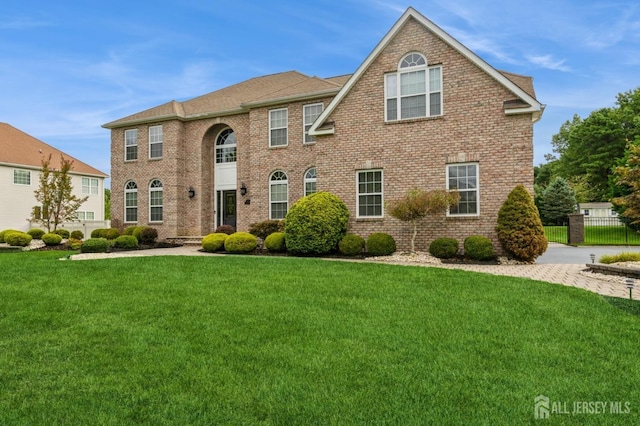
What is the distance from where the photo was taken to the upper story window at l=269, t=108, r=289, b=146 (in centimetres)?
1855

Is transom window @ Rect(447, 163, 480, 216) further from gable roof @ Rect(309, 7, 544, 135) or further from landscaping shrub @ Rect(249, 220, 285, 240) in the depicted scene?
landscaping shrub @ Rect(249, 220, 285, 240)

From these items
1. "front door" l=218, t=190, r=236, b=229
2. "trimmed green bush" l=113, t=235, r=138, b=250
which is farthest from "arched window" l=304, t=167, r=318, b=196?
"trimmed green bush" l=113, t=235, r=138, b=250

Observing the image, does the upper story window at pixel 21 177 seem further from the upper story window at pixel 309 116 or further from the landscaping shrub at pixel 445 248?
the landscaping shrub at pixel 445 248

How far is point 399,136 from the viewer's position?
46.1ft

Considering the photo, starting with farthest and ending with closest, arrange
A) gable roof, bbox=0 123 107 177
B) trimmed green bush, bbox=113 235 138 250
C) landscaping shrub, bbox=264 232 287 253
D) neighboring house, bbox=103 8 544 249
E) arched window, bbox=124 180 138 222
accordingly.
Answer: gable roof, bbox=0 123 107 177
arched window, bbox=124 180 138 222
trimmed green bush, bbox=113 235 138 250
landscaping shrub, bbox=264 232 287 253
neighboring house, bbox=103 8 544 249

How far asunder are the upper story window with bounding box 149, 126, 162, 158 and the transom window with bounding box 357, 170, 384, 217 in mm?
12031

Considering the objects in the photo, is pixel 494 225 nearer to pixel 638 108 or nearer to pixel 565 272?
pixel 565 272

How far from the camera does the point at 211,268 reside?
389 inches

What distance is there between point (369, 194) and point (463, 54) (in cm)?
553

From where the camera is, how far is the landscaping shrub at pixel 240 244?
1555 centimetres

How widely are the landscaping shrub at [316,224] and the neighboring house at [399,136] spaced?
2.60ft

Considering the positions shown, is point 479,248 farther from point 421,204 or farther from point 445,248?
point 421,204

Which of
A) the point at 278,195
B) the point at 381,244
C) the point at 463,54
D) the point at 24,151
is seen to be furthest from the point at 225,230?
the point at 24,151

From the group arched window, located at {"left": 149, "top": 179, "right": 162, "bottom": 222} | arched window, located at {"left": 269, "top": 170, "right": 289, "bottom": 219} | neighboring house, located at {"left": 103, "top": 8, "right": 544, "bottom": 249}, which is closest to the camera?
neighboring house, located at {"left": 103, "top": 8, "right": 544, "bottom": 249}
